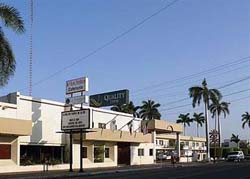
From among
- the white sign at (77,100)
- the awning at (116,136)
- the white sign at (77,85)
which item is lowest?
the awning at (116,136)

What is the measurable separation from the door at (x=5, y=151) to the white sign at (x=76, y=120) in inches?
241

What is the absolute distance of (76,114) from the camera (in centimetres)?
4497

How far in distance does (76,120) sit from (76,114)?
22.9 inches

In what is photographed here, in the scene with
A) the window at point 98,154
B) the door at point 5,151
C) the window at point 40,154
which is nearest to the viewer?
the door at point 5,151

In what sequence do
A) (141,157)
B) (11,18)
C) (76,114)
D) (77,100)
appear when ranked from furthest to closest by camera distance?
(141,157), (77,100), (76,114), (11,18)

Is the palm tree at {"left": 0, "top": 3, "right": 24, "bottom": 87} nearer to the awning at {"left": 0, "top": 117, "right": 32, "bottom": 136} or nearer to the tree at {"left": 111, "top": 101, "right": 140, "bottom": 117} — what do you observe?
the awning at {"left": 0, "top": 117, "right": 32, "bottom": 136}

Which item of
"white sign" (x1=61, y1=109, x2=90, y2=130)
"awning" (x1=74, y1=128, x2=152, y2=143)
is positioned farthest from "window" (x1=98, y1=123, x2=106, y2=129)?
"white sign" (x1=61, y1=109, x2=90, y2=130)

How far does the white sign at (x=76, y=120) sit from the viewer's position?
44.0 metres

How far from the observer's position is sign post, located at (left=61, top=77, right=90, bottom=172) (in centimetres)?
4397

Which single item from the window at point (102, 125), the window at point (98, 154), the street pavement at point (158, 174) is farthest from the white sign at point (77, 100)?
the window at point (98, 154)

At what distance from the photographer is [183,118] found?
5290 inches

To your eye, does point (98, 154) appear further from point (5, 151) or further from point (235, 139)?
point (235, 139)

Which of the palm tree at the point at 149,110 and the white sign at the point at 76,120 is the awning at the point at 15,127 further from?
the palm tree at the point at 149,110

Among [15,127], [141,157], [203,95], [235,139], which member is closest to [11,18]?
[15,127]
